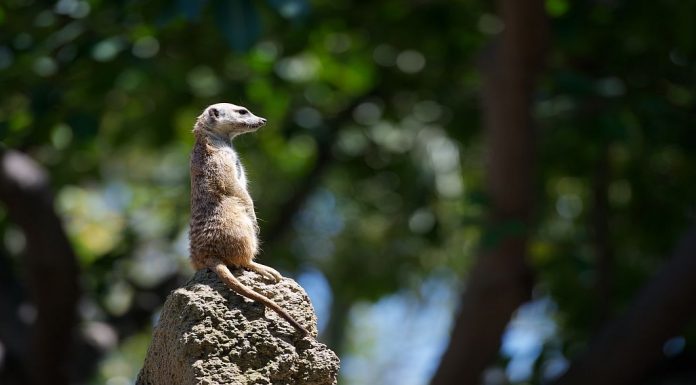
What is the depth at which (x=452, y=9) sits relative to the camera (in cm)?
862

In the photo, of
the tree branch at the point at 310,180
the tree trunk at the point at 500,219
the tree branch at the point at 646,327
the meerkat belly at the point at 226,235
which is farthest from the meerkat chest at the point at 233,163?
the tree branch at the point at 310,180

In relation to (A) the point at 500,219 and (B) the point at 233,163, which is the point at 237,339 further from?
(A) the point at 500,219

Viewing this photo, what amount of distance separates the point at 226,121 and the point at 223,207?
384mm

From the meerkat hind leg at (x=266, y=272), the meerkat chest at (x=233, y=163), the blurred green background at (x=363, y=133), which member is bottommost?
the meerkat hind leg at (x=266, y=272)

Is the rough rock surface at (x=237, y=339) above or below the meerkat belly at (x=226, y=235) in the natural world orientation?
below

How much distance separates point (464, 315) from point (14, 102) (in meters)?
3.88

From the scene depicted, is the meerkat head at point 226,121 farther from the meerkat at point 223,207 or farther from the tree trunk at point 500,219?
the tree trunk at point 500,219

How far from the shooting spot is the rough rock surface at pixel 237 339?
3.46 meters

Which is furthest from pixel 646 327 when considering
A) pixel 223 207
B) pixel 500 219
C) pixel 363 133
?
pixel 223 207

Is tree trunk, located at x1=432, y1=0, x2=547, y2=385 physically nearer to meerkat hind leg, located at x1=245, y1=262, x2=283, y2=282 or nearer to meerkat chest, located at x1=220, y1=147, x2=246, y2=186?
meerkat chest, located at x1=220, y1=147, x2=246, y2=186

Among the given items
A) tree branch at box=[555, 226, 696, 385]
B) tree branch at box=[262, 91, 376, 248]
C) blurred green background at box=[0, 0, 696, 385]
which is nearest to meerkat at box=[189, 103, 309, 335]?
blurred green background at box=[0, 0, 696, 385]

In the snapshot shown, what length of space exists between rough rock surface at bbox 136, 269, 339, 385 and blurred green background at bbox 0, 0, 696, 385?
2.73 metres

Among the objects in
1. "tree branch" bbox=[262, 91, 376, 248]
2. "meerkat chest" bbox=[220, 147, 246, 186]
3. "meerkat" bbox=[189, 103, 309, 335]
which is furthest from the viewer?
"tree branch" bbox=[262, 91, 376, 248]

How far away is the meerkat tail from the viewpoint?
3533 millimetres
